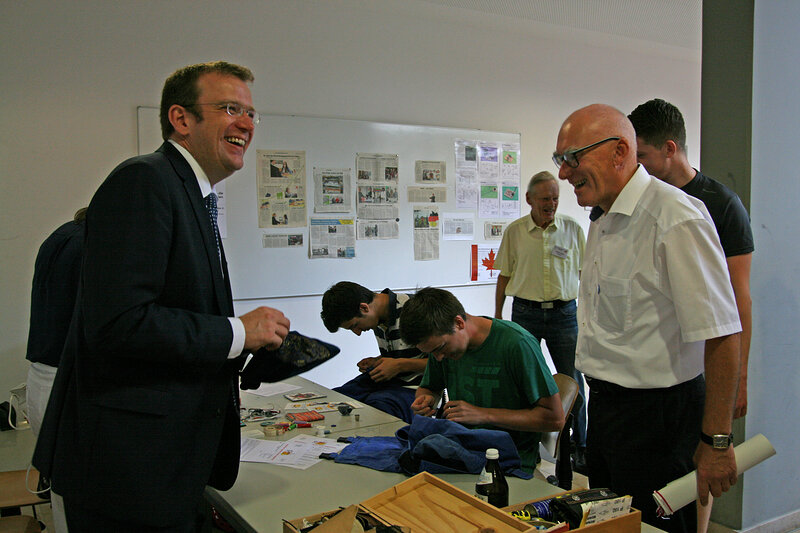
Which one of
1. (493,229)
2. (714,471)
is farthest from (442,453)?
(493,229)

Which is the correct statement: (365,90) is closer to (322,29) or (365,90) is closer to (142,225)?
(322,29)

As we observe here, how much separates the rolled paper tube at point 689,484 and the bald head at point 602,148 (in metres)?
0.78

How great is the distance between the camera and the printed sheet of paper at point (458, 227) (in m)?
4.86

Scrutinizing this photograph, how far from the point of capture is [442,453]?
172 cm

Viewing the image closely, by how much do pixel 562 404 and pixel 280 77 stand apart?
10.0 feet

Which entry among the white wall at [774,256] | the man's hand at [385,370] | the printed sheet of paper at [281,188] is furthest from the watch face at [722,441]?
the printed sheet of paper at [281,188]

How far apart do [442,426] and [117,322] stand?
1061 mm

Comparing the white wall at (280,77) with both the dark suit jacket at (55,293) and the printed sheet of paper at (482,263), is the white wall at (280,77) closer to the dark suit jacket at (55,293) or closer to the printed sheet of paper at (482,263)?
the printed sheet of paper at (482,263)

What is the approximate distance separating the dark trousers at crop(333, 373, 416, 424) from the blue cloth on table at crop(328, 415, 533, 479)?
2.54 ft

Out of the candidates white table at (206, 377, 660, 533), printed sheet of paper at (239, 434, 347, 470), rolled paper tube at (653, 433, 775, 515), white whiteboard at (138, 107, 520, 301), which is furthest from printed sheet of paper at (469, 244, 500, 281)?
rolled paper tube at (653, 433, 775, 515)

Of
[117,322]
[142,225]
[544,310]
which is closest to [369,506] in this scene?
[117,322]

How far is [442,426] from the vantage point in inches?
72.6

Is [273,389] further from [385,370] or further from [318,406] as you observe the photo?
[385,370]

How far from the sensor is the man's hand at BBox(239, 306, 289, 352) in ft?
4.18
